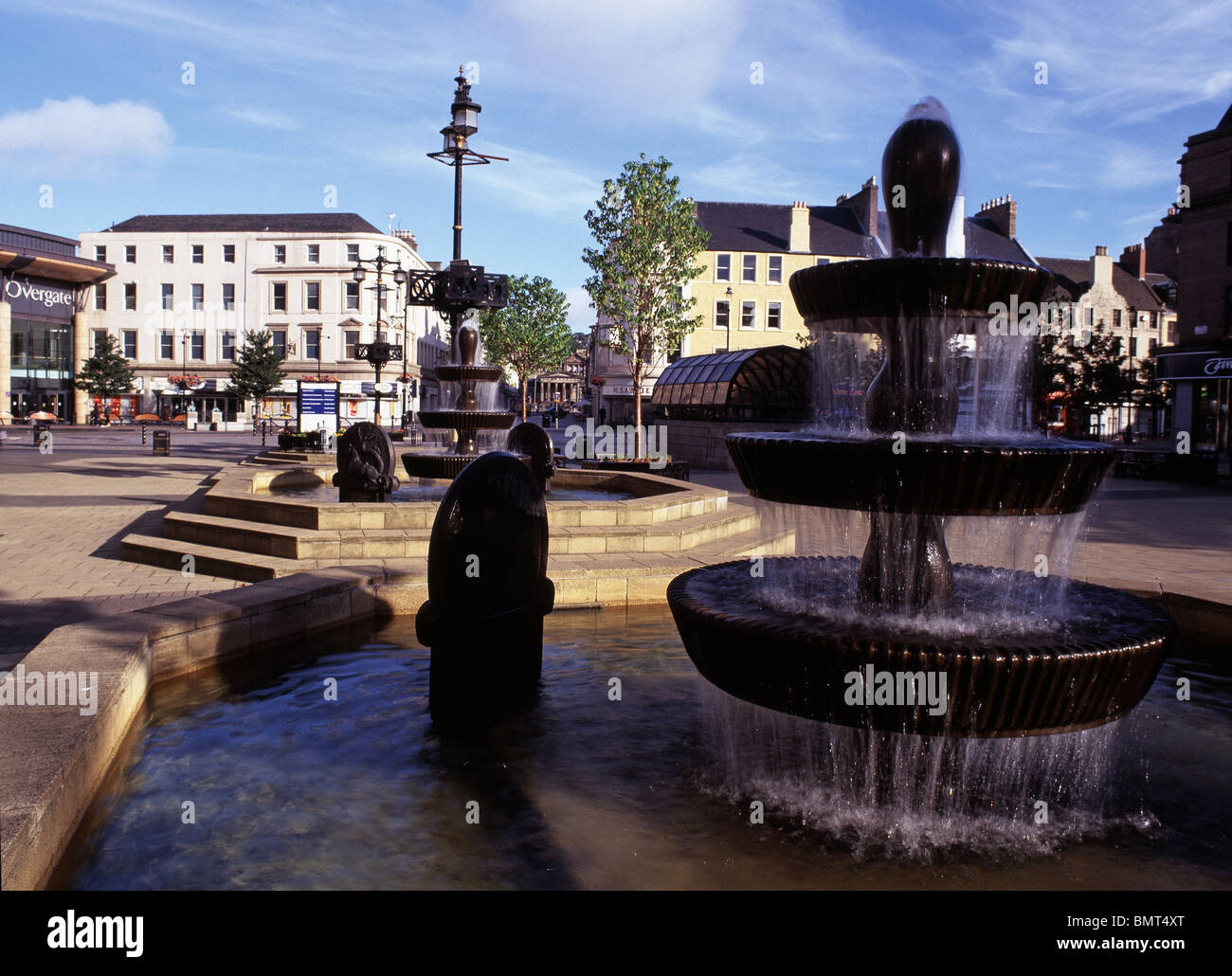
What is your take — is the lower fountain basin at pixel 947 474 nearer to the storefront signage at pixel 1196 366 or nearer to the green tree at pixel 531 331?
the storefront signage at pixel 1196 366

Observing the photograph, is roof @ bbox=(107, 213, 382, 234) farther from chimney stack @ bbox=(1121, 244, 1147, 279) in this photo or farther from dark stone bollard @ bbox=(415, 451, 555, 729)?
dark stone bollard @ bbox=(415, 451, 555, 729)

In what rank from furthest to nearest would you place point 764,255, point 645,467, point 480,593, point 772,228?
point 772,228
point 764,255
point 645,467
point 480,593

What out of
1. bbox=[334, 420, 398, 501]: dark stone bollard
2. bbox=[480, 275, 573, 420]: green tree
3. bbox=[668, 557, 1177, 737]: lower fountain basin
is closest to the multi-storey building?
bbox=[480, 275, 573, 420]: green tree

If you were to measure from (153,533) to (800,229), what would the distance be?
52.5 meters

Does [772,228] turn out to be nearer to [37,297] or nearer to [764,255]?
[764,255]

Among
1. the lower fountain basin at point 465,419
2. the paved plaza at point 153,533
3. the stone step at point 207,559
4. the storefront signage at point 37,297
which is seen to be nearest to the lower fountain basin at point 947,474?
the paved plaza at point 153,533

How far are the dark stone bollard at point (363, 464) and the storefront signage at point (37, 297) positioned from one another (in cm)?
6110

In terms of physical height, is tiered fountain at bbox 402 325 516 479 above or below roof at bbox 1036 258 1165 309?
below

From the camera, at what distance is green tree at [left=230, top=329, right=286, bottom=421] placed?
2488 inches

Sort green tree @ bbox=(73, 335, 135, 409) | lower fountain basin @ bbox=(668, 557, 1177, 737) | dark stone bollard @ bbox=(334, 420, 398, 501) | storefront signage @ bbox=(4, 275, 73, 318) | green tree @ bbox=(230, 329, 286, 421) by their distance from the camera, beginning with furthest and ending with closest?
1. green tree @ bbox=(73, 335, 135, 409)
2. green tree @ bbox=(230, 329, 286, 421)
3. storefront signage @ bbox=(4, 275, 73, 318)
4. dark stone bollard @ bbox=(334, 420, 398, 501)
5. lower fountain basin @ bbox=(668, 557, 1177, 737)

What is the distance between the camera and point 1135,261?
75.1m

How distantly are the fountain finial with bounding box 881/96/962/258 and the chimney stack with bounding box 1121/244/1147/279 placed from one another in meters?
82.5

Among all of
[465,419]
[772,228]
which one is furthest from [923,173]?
[772,228]
